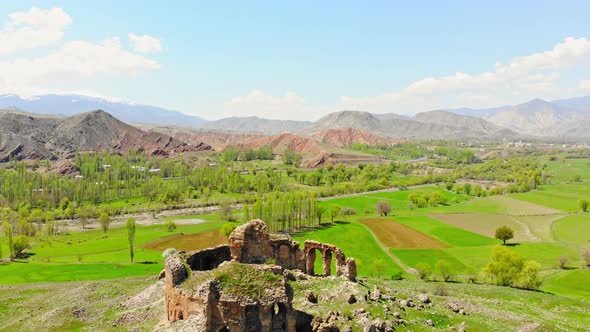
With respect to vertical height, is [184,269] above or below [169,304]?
above

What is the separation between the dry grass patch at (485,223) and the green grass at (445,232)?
128 inches

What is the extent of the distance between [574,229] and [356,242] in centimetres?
5615

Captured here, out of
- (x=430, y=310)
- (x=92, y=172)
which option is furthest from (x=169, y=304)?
(x=92, y=172)

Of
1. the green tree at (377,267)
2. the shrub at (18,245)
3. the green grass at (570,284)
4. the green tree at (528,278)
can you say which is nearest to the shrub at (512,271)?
the green tree at (528,278)

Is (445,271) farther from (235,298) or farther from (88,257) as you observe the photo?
(88,257)

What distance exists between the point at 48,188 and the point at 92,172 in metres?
30.9

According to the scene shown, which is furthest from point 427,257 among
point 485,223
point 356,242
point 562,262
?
point 485,223

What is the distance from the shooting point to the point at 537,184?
176 meters

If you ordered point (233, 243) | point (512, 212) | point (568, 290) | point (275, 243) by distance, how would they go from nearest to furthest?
point (233, 243)
point (275, 243)
point (568, 290)
point (512, 212)

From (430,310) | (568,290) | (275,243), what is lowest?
(568,290)

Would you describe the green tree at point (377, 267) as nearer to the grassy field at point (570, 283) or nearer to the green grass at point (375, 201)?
the grassy field at point (570, 283)

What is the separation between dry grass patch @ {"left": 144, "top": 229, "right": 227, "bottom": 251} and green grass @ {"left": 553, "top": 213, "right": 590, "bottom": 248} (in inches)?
3149

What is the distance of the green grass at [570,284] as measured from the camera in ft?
190

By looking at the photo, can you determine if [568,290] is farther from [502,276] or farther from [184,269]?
[184,269]
